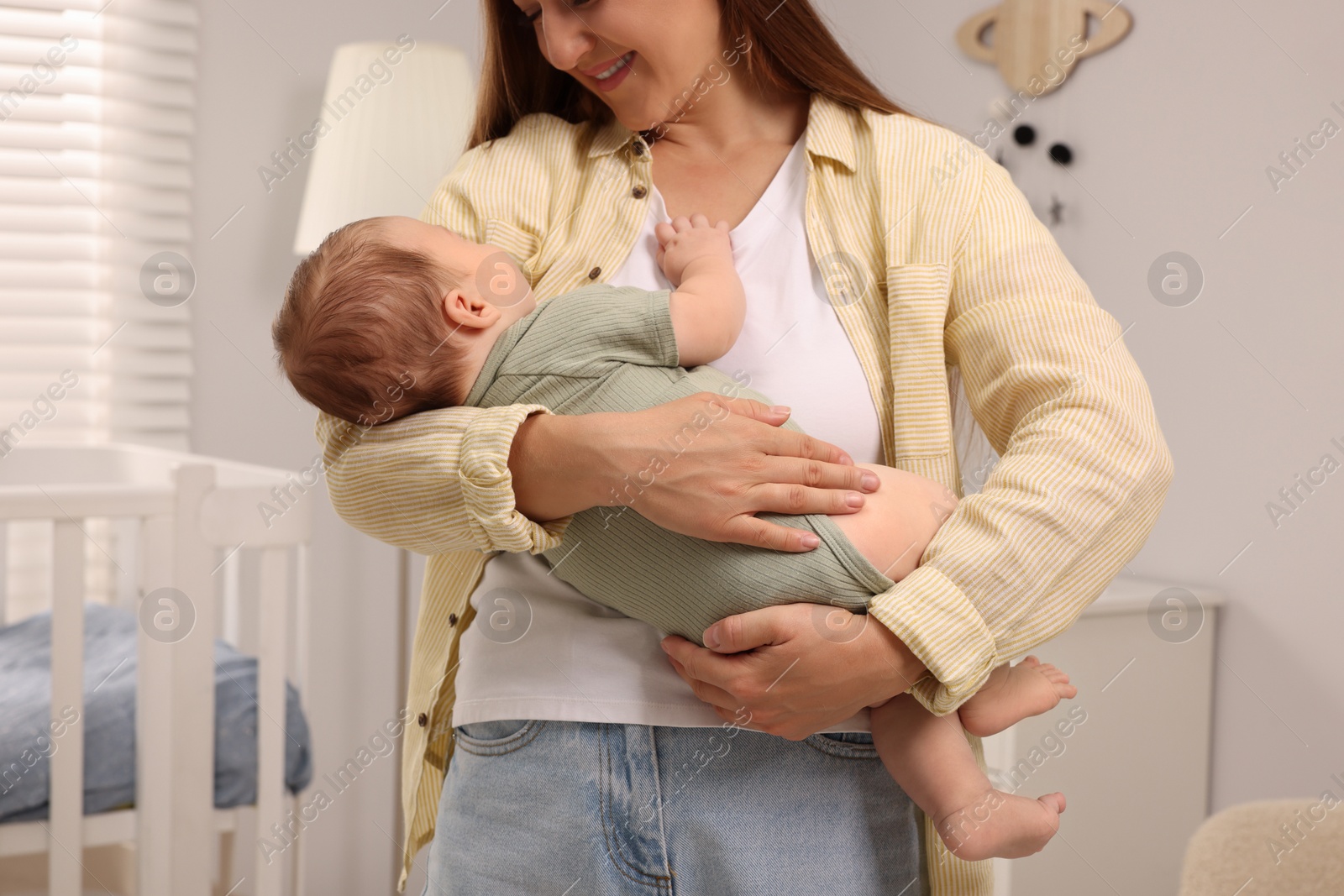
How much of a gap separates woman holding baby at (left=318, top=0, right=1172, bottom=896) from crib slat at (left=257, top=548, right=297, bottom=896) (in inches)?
37.5

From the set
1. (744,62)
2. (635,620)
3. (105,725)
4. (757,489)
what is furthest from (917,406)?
(105,725)

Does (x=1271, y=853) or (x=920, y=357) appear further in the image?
(x=1271, y=853)

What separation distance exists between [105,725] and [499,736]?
1248mm

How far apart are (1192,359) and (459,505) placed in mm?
1629

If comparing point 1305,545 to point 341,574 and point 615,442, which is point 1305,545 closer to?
point 615,442

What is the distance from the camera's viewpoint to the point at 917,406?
86 centimetres

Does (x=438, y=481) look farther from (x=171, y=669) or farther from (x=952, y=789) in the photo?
(x=171, y=669)

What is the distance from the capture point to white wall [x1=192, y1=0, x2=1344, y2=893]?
1.79 m

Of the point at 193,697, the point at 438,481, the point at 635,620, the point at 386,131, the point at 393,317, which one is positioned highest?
the point at 386,131

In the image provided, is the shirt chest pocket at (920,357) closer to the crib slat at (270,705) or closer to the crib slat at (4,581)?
the crib slat at (270,705)

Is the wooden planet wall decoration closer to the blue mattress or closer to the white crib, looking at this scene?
the white crib

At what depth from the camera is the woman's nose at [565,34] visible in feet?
3.02

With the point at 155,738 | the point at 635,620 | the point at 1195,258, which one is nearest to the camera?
the point at 635,620

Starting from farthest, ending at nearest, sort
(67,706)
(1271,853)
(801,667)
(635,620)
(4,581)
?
(4,581) < (67,706) < (1271,853) < (635,620) < (801,667)
